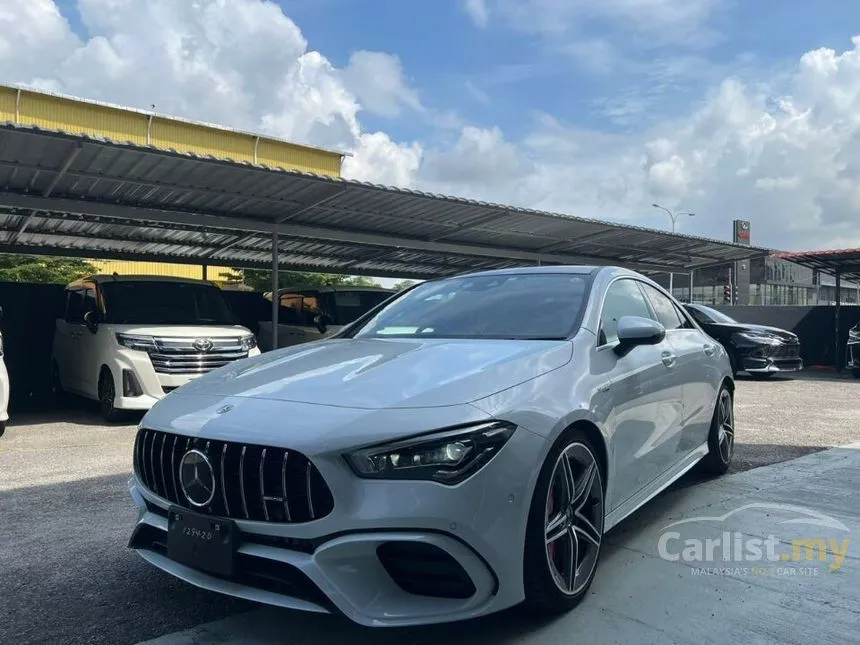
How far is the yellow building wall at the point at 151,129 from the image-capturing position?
2858 centimetres

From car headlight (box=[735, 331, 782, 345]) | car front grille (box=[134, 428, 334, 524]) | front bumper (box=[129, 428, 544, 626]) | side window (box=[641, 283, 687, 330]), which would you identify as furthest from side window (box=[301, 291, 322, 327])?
front bumper (box=[129, 428, 544, 626])

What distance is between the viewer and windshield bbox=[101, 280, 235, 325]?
8.88 metres

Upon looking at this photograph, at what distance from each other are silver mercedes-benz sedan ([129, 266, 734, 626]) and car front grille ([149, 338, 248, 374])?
17.3 feet

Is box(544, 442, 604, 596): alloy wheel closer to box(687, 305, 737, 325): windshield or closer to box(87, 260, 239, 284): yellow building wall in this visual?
box(687, 305, 737, 325): windshield

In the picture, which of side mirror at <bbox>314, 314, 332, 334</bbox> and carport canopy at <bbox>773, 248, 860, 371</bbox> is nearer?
side mirror at <bbox>314, 314, 332, 334</bbox>

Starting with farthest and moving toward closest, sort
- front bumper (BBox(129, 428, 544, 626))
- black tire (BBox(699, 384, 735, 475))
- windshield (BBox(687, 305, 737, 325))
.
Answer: windshield (BBox(687, 305, 737, 325)) → black tire (BBox(699, 384, 735, 475)) → front bumper (BBox(129, 428, 544, 626))

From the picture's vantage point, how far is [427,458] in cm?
238

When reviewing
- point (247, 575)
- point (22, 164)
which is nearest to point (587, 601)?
point (247, 575)

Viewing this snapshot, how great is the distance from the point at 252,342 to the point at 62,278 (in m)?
27.9

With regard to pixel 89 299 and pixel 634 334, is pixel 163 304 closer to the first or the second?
pixel 89 299

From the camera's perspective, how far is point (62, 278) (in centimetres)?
3284

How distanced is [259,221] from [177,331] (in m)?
4.21

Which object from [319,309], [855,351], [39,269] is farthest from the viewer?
[39,269]

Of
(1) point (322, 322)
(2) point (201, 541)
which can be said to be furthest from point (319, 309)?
(2) point (201, 541)
